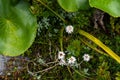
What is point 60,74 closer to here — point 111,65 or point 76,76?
point 76,76

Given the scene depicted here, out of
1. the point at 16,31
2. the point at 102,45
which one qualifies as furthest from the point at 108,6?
the point at 16,31

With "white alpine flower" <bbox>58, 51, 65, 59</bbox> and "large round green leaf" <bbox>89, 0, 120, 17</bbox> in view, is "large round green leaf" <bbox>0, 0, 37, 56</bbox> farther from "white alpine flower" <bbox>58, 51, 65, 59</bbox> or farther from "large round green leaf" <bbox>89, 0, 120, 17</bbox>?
"large round green leaf" <bbox>89, 0, 120, 17</bbox>

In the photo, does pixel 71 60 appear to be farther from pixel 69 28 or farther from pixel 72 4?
pixel 72 4

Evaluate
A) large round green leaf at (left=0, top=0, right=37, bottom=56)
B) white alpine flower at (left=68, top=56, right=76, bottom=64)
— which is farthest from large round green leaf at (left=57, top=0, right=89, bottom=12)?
white alpine flower at (left=68, top=56, right=76, bottom=64)

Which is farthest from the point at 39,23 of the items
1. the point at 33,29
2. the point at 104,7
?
the point at 104,7

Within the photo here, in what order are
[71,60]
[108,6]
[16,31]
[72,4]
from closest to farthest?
1. [108,6]
2. [72,4]
3. [16,31]
4. [71,60]
